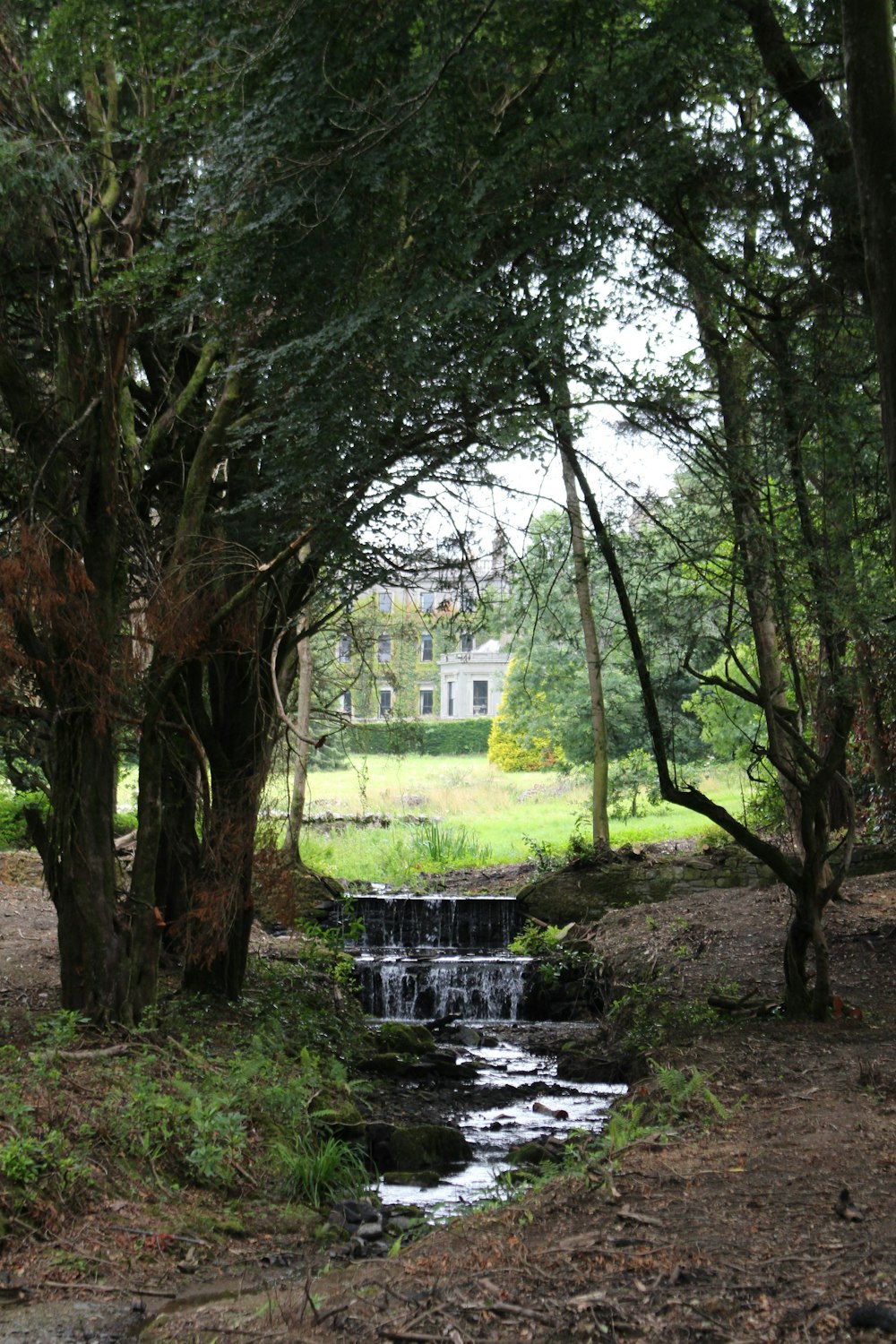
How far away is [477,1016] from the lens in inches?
527

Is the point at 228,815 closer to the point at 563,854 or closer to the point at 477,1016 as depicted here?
the point at 477,1016

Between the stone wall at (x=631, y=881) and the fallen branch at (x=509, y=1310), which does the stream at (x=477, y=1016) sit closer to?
the stone wall at (x=631, y=881)

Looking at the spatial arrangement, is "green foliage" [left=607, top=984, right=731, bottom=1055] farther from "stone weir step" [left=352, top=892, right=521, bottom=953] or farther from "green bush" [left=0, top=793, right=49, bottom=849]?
"green bush" [left=0, top=793, right=49, bottom=849]

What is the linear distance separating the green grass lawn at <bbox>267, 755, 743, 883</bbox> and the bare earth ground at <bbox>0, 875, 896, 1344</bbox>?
15.7ft

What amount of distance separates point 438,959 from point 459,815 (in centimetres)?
1470

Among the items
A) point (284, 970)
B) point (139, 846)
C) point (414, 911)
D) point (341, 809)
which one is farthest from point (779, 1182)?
point (341, 809)

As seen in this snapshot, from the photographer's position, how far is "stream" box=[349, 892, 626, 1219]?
7672 mm

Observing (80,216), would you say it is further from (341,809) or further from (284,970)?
(341,809)

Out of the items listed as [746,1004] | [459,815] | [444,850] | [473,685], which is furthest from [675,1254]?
[473,685]

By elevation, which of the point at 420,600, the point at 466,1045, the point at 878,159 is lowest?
the point at 466,1045

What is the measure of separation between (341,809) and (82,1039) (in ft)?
77.4

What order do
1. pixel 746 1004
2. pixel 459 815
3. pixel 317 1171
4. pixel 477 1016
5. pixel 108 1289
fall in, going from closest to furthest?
1. pixel 108 1289
2. pixel 317 1171
3. pixel 746 1004
4. pixel 477 1016
5. pixel 459 815

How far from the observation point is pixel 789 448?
25.7 ft

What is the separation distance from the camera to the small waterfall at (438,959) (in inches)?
530
